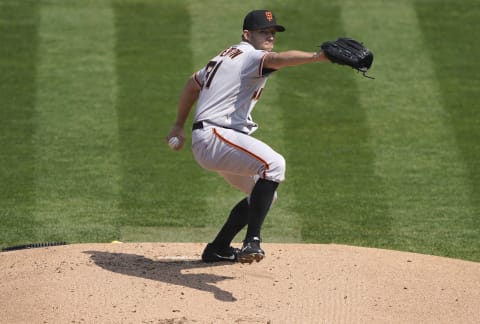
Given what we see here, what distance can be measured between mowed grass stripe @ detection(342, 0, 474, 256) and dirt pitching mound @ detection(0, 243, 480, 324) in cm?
159

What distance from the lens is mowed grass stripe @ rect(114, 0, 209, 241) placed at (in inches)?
384

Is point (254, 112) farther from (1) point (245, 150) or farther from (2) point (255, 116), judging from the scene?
(1) point (245, 150)

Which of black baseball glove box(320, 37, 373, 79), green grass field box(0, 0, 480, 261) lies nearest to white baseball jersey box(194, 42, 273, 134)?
black baseball glove box(320, 37, 373, 79)

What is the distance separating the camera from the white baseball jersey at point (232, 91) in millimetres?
6984

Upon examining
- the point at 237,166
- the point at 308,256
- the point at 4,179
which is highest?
the point at 237,166

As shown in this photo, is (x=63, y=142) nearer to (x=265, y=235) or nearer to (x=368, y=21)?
(x=265, y=235)

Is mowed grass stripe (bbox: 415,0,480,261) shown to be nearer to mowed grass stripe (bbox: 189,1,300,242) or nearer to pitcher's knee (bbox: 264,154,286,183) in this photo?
mowed grass stripe (bbox: 189,1,300,242)

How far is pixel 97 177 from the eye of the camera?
10438 millimetres

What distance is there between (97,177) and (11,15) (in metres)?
4.48

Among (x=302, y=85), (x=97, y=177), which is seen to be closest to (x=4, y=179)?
(x=97, y=177)

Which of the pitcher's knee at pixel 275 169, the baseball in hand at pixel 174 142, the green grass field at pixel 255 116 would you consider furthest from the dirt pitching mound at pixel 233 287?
the green grass field at pixel 255 116

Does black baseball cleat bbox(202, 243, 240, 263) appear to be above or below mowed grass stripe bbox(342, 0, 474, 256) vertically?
above

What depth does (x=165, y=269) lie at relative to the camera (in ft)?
24.0

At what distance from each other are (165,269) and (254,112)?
468cm
